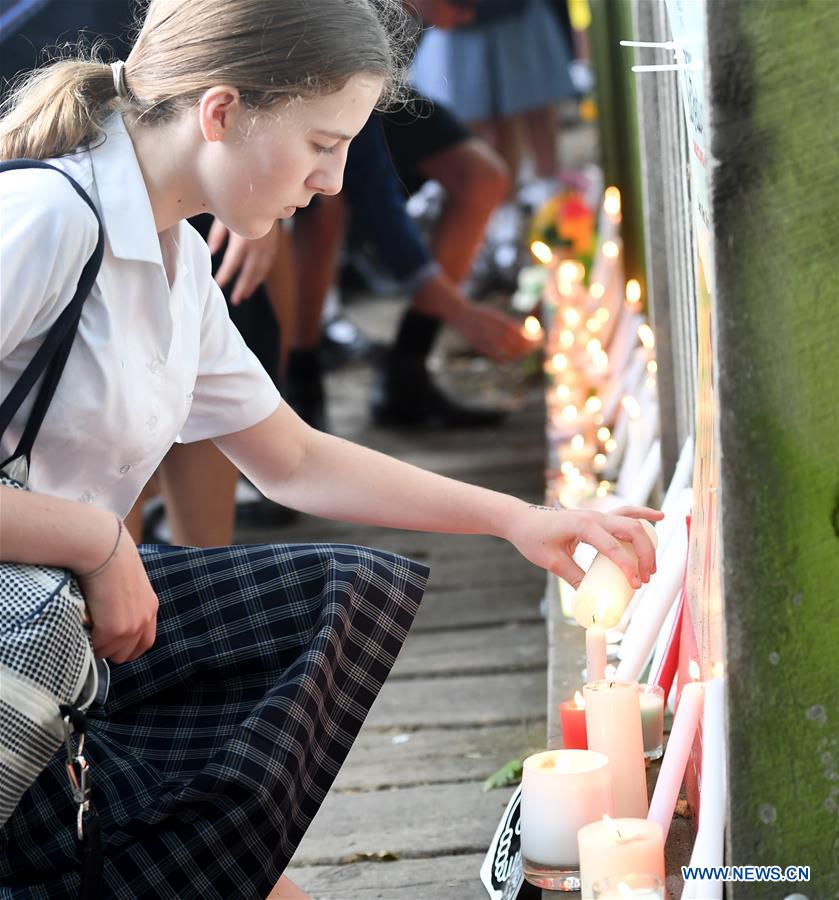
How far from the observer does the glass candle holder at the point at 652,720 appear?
165 cm

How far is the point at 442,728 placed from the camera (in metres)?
2.37

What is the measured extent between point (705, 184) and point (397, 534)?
8.68 ft

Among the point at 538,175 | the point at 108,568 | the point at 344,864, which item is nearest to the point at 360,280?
the point at 538,175

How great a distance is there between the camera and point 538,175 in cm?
776

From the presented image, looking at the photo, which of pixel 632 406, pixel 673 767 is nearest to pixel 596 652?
pixel 673 767

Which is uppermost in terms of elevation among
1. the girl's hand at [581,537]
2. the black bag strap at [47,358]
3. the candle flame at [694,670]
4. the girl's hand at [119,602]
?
the black bag strap at [47,358]

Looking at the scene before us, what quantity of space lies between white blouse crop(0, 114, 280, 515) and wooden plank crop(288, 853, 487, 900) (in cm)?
59

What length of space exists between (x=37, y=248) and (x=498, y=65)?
17.3 ft

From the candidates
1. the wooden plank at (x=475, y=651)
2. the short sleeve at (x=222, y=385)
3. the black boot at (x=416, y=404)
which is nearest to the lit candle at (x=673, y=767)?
the short sleeve at (x=222, y=385)

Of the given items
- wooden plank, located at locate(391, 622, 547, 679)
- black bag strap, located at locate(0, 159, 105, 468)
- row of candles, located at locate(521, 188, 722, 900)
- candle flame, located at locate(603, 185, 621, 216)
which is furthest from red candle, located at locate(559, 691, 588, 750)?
candle flame, located at locate(603, 185, 621, 216)

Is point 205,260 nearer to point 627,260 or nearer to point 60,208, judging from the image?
point 60,208

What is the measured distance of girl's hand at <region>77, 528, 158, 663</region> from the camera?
4.19 feet

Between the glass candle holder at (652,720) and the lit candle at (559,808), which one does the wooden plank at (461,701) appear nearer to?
the glass candle holder at (652,720)

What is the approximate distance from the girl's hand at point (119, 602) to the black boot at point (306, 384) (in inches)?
115
